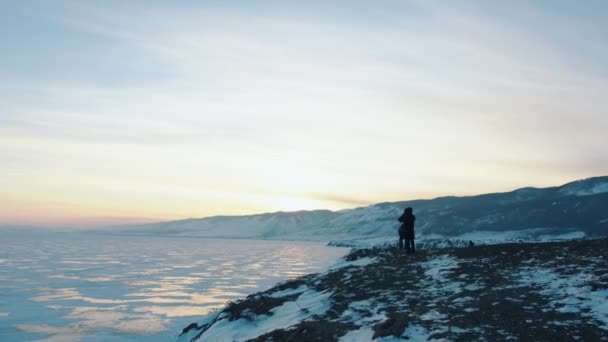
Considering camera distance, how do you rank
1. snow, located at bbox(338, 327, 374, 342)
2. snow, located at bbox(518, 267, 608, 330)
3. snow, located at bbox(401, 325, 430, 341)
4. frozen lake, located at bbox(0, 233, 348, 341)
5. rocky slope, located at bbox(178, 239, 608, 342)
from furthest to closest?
1. frozen lake, located at bbox(0, 233, 348, 341)
2. snow, located at bbox(338, 327, 374, 342)
3. snow, located at bbox(518, 267, 608, 330)
4. rocky slope, located at bbox(178, 239, 608, 342)
5. snow, located at bbox(401, 325, 430, 341)

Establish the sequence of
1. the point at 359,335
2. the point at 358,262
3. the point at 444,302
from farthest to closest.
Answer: the point at 358,262 → the point at 444,302 → the point at 359,335

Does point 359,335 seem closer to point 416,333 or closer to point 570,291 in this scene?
point 416,333

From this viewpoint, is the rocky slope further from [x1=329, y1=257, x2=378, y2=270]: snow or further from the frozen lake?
the frozen lake

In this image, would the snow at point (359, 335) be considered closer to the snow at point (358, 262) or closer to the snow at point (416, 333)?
the snow at point (416, 333)

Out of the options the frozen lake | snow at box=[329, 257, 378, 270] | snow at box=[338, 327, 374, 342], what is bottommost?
the frozen lake

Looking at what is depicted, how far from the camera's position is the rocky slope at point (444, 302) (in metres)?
11.7

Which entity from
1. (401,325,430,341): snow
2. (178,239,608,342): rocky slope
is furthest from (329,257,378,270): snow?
(401,325,430,341): snow

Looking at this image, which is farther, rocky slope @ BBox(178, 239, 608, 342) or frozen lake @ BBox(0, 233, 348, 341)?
frozen lake @ BBox(0, 233, 348, 341)

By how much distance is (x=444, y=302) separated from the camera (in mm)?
14602

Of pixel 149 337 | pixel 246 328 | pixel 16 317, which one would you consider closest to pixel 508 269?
pixel 246 328

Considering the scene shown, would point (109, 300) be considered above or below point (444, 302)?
below

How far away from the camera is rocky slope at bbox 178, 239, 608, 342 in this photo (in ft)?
38.5

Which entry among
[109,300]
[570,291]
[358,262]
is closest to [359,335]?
[570,291]

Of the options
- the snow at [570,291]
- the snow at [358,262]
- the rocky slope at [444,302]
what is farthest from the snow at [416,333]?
the snow at [358,262]
